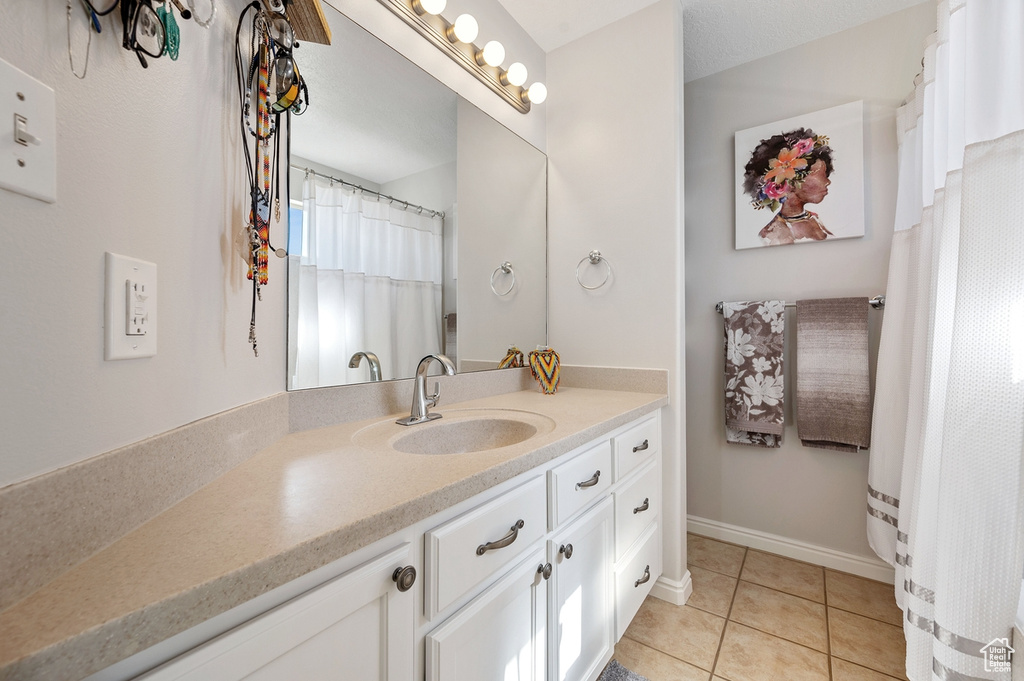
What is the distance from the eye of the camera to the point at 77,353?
458 mm

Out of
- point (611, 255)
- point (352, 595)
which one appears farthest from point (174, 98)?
point (611, 255)

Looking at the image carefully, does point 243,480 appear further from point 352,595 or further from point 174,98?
point 174,98

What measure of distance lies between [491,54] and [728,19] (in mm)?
1093

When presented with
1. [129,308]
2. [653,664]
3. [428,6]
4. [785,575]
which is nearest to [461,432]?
[129,308]

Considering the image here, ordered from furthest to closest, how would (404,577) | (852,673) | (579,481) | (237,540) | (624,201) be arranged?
(624,201)
(852,673)
(579,481)
(404,577)
(237,540)

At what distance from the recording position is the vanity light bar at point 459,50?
134cm

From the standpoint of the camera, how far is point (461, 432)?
1.27 metres

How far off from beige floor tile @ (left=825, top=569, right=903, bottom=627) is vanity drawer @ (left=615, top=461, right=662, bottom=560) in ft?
2.73

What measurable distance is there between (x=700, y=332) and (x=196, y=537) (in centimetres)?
223

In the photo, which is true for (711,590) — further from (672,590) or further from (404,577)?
(404,577)

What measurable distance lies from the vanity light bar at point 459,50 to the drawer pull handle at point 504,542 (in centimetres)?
150

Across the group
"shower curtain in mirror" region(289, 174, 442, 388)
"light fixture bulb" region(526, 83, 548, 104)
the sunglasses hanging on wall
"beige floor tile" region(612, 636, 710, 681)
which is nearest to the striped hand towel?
"beige floor tile" region(612, 636, 710, 681)

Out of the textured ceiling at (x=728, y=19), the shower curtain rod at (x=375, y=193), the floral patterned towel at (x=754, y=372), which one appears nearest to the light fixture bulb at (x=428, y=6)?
the textured ceiling at (x=728, y=19)

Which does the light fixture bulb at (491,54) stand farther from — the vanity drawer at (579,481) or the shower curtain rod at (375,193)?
the vanity drawer at (579,481)
